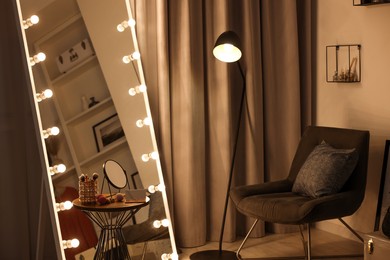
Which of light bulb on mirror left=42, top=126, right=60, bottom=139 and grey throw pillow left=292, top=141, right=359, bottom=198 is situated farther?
grey throw pillow left=292, top=141, right=359, bottom=198

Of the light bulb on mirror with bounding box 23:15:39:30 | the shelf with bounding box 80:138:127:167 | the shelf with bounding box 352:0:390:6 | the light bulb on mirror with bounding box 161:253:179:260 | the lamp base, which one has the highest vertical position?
the shelf with bounding box 352:0:390:6

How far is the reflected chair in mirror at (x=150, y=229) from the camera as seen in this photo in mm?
3814

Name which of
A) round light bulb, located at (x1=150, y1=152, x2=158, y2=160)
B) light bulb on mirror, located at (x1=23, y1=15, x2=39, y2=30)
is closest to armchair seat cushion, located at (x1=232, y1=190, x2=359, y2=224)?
round light bulb, located at (x1=150, y1=152, x2=158, y2=160)

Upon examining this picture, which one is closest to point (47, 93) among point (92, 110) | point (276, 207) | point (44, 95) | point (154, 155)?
point (44, 95)

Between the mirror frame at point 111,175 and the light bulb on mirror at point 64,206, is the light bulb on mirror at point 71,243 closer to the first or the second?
the light bulb on mirror at point 64,206

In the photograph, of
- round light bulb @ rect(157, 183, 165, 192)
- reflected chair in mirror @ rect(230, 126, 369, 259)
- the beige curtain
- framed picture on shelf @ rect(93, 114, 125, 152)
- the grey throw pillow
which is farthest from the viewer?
the beige curtain

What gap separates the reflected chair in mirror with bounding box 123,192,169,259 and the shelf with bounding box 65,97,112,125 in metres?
0.61

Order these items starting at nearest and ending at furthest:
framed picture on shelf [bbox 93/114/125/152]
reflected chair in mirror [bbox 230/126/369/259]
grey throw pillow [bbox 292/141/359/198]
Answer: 1. framed picture on shelf [bbox 93/114/125/152]
2. reflected chair in mirror [bbox 230/126/369/259]
3. grey throw pillow [bbox 292/141/359/198]

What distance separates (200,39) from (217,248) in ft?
4.58

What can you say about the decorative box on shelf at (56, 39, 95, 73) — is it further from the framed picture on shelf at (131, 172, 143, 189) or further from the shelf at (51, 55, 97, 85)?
the framed picture on shelf at (131, 172, 143, 189)

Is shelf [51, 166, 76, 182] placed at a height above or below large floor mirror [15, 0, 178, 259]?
below

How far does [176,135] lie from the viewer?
4602 mm

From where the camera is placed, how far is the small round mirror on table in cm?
375

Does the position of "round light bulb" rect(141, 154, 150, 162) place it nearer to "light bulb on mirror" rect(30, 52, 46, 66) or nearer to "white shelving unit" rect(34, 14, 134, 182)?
"white shelving unit" rect(34, 14, 134, 182)
